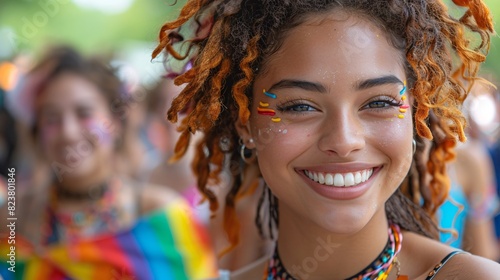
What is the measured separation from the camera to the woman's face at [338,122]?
6.11 feet

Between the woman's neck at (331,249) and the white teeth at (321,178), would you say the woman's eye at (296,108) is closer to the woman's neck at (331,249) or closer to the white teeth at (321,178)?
the white teeth at (321,178)

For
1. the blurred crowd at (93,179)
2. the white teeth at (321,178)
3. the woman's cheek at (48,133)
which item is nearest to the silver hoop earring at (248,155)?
the white teeth at (321,178)

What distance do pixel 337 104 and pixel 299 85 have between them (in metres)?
0.12

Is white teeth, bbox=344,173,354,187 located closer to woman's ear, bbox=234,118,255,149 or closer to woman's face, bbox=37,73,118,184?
woman's ear, bbox=234,118,255,149

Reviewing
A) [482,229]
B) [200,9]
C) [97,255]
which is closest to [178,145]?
[200,9]

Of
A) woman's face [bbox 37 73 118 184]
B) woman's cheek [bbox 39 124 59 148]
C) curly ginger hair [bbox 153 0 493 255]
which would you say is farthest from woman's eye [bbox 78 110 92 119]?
curly ginger hair [bbox 153 0 493 255]

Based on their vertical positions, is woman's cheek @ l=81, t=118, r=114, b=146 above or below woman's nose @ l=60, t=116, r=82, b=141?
below

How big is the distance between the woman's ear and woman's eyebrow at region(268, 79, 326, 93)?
0.63 ft

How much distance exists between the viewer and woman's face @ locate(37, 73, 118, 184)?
3777 mm

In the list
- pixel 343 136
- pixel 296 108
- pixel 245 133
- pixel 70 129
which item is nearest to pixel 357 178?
pixel 343 136

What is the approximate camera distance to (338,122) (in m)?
1.84

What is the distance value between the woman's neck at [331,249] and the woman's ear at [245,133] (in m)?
0.27

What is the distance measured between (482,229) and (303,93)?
249cm

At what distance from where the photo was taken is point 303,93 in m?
1.91
